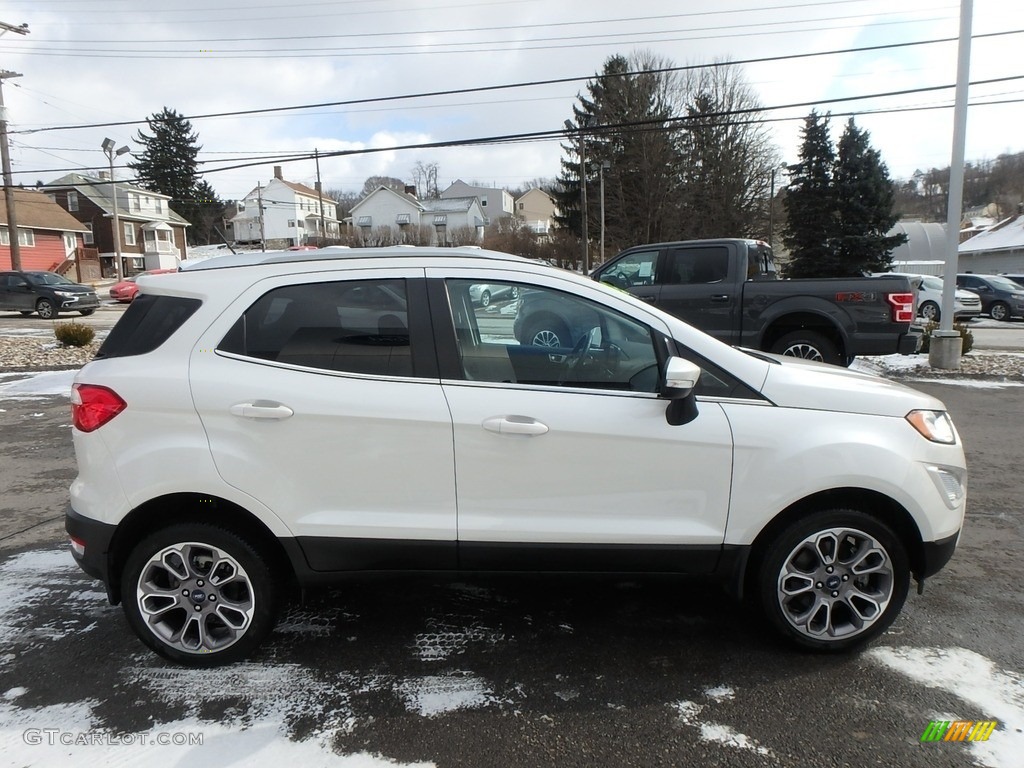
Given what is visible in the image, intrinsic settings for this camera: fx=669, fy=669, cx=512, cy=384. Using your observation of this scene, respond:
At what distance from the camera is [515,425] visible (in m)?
2.82

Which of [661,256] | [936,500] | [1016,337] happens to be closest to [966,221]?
[1016,337]

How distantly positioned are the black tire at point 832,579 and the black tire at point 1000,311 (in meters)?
27.3

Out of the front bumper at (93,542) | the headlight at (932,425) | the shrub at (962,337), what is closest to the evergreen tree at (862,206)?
the shrub at (962,337)

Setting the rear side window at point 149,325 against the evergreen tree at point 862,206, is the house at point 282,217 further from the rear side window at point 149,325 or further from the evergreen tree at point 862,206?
the rear side window at point 149,325

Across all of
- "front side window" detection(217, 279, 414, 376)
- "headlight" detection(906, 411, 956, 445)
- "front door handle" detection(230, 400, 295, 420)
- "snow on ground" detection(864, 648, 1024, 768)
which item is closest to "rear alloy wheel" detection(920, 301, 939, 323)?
"headlight" detection(906, 411, 956, 445)

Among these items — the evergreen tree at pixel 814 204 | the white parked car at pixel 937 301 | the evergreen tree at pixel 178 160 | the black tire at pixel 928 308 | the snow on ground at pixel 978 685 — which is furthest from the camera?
the evergreen tree at pixel 178 160

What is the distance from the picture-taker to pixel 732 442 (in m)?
2.85

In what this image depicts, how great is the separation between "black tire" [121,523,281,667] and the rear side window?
820mm

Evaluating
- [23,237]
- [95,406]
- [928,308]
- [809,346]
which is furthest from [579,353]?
[23,237]

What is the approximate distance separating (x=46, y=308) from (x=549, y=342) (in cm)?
2828

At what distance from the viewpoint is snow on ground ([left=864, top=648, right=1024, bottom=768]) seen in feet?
8.14

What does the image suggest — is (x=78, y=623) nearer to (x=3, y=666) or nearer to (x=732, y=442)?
(x=3, y=666)

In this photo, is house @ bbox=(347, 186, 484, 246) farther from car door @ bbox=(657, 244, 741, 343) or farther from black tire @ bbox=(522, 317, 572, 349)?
black tire @ bbox=(522, 317, 572, 349)

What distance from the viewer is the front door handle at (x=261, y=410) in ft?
9.25
